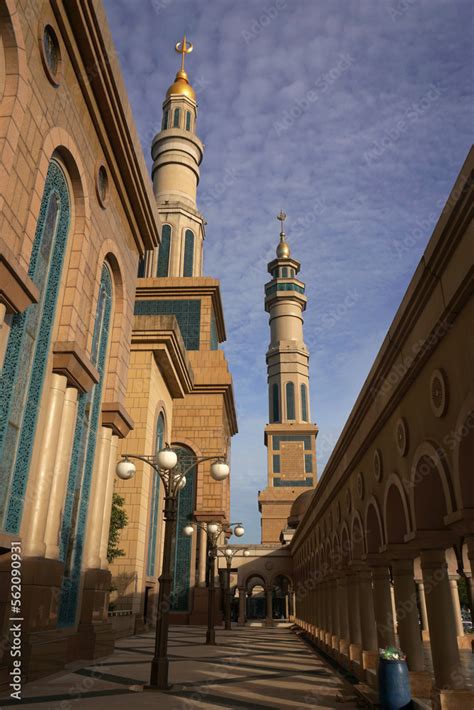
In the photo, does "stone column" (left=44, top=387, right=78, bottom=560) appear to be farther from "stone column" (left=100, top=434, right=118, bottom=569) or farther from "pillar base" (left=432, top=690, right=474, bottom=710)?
"pillar base" (left=432, top=690, right=474, bottom=710)

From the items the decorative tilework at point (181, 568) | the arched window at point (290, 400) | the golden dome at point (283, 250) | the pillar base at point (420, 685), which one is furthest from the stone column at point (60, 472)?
the golden dome at point (283, 250)

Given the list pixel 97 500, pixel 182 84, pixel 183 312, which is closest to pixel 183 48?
pixel 182 84

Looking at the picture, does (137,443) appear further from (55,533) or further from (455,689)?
(455,689)

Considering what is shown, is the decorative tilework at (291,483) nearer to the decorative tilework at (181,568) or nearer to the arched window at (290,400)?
the arched window at (290,400)

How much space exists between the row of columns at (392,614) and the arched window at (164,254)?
69.0ft

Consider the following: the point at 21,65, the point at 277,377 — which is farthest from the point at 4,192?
the point at 277,377

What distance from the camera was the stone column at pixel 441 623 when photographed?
678 cm

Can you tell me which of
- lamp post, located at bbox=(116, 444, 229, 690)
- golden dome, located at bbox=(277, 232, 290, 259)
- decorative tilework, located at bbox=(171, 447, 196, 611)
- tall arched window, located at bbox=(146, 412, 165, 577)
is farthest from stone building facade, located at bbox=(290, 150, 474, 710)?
golden dome, located at bbox=(277, 232, 290, 259)

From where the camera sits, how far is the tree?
58.4 feet

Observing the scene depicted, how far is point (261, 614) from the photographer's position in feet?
173

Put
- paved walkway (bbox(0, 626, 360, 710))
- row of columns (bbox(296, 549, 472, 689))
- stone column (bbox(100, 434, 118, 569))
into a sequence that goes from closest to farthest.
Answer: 1. row of columns (bbox(296, 549, 472, 689))
2. paved walkway (bbox(0, 626, 360, 710))
3. stone column (bbox(100, 434, 118, 569))

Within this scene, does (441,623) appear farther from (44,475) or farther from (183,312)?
(183,312)

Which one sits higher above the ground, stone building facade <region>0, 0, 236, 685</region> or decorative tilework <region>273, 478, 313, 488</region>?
decorative tilework <region>273, 478, 313, 488</region>

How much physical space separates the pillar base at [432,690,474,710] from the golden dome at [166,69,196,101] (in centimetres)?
4030
